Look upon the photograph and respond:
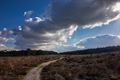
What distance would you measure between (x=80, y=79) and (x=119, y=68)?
7.89 meters

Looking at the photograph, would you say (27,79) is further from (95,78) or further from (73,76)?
(95,78)

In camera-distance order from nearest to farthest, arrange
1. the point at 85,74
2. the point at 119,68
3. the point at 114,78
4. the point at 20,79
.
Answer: the point at 114,78
the point at 20,79
the point at 85,74
the point at 119,68

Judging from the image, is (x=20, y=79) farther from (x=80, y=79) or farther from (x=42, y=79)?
(x=80, y=79)

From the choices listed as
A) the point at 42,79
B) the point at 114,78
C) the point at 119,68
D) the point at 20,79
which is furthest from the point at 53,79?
the point at 119,68

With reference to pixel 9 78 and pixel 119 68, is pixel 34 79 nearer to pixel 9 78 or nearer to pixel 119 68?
pixel 9 78

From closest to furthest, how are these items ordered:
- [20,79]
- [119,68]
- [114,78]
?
[114,78] → [20,79] → [119,68]

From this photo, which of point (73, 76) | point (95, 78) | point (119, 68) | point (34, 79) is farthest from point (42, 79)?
point (119, 68)

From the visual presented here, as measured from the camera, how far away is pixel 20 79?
3175 cm

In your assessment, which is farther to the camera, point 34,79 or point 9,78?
point 9,78

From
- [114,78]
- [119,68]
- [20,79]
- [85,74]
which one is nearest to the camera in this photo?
[114,78]

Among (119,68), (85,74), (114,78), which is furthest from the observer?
(119,68)

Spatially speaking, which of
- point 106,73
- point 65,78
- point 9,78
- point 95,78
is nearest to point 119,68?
point 106,73

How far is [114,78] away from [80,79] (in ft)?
13.0

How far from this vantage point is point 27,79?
3102 centimetres
